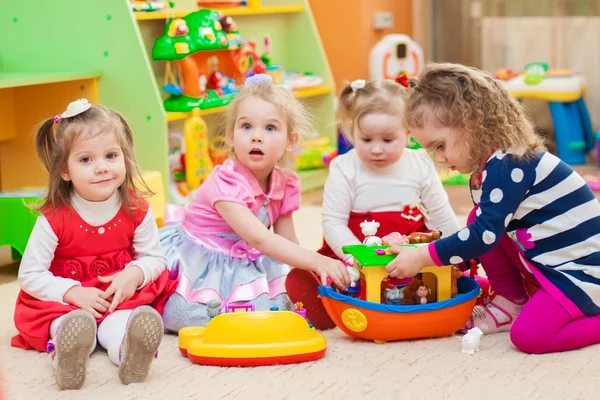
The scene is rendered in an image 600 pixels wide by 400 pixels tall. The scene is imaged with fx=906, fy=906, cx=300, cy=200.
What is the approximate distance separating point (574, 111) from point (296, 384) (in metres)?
2.58

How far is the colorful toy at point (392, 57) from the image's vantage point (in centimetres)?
388

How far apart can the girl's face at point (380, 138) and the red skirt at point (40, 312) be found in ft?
1.75

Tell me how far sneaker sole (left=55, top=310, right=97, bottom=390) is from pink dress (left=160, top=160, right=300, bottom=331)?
333 mm

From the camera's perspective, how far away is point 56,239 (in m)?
1.64

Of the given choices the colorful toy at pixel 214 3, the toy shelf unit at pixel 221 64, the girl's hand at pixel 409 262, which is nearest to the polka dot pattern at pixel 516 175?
the girl's hand at pixel 409 262

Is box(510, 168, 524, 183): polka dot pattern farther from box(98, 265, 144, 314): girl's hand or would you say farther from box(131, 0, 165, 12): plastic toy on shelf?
box(131, 0, 165, 12): plastic toy on shelf

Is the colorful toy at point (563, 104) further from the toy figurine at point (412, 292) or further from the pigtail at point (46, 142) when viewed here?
the pigtail at point (46, 142)

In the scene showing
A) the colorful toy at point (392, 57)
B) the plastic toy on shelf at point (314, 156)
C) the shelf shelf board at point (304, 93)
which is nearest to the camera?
the shelf shelf board at point (304, 93)

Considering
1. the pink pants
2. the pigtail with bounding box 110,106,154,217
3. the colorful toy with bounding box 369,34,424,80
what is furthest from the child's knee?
the colorful toy with bounding box 369,34,424,80

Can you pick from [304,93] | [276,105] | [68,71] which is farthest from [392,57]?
[276,105]

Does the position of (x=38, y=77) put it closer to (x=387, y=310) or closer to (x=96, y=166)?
(x=96, y=166)

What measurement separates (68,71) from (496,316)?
1469mm

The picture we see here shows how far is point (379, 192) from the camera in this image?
6.43ft

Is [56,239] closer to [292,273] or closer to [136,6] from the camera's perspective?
[292,273]
